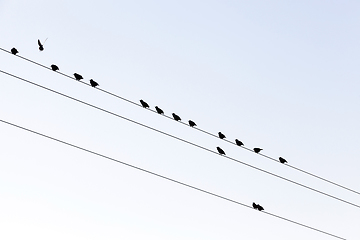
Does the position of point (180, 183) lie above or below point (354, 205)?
below

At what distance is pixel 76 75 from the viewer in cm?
1903

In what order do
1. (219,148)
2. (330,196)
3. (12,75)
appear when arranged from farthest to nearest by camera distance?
1. (219,148)
2. (330,196)
3. (12,75)

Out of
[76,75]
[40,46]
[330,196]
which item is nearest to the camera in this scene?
[330,196]

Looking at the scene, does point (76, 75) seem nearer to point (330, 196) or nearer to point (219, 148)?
point (219, 148)

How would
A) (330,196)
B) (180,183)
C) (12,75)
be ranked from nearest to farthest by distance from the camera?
(12,75)
(180,183)
(330,196)

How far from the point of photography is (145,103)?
21.9m

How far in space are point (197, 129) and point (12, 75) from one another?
4.97 m

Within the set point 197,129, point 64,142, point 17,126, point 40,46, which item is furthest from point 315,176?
point 40,46

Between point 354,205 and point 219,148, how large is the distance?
702cm

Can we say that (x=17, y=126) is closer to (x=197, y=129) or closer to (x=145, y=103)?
(x=197, y=129)

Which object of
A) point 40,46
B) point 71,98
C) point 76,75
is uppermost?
point 40,46

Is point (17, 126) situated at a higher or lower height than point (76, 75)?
lower

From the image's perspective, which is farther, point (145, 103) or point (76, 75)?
point (145, 103)

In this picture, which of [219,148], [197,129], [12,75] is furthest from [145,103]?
[12,75]
